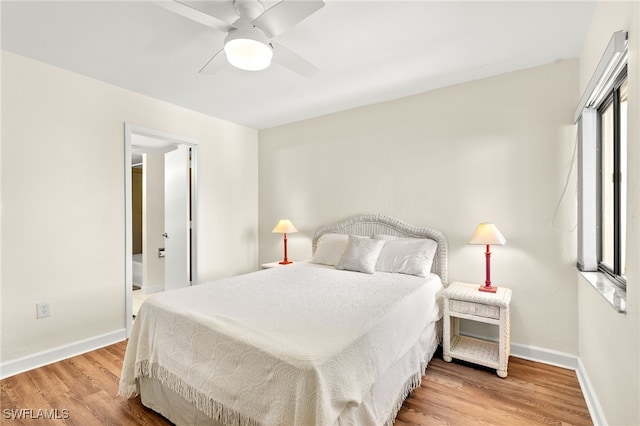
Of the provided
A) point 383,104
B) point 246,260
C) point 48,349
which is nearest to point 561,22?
point 383,104

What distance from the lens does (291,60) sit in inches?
81.2

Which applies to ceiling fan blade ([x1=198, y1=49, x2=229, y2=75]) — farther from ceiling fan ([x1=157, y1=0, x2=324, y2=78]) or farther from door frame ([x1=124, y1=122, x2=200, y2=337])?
door frame ([x1=124, y1=122, x2=200, y2=337])

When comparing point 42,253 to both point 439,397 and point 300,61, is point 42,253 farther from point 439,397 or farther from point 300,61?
point 439,397

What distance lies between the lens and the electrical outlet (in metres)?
2.58

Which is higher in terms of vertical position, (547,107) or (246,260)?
(547,107)

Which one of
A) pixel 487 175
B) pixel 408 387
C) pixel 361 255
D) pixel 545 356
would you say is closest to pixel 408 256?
pixel 361 255

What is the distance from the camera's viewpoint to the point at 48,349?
8.64 ft

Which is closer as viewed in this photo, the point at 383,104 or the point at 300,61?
the point at 300,61

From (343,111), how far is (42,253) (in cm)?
332

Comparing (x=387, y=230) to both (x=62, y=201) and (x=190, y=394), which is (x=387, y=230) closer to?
(x=190, y=394)

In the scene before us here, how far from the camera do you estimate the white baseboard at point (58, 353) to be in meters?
2.43

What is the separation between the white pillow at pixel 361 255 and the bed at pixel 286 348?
0.18 meters

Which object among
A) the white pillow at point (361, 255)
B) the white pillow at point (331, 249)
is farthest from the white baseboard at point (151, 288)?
the white pillow at point (361, 255)

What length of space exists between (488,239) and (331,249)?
1531 millimetres
